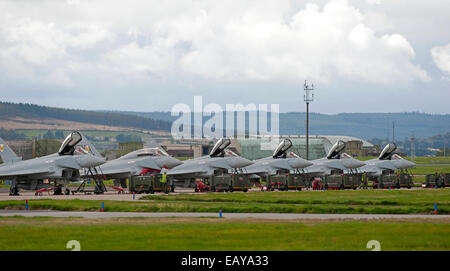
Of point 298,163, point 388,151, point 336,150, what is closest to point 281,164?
point 298,163

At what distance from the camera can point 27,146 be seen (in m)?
129

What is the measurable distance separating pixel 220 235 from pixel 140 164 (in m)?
44.2

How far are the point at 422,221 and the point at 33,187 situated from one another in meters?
43.8

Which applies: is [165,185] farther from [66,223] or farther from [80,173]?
[66,223]

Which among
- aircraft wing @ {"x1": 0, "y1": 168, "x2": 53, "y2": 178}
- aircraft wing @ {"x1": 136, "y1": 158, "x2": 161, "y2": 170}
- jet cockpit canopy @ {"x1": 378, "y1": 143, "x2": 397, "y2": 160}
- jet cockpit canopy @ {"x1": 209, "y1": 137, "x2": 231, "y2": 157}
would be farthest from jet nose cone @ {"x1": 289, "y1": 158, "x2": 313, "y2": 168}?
aircraft wing @ {"x1": 0, "y1": 168, "x2": 53, "y2": 178}

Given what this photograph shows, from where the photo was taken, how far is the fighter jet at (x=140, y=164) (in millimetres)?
70312

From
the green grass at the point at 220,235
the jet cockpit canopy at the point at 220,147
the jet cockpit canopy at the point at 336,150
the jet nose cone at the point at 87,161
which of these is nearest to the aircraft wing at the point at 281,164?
the jet cockpit canopy at the point at 220,147

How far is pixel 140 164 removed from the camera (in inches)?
2761

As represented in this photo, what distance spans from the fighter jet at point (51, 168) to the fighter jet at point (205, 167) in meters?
9.06

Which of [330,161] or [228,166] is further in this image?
[330,161]

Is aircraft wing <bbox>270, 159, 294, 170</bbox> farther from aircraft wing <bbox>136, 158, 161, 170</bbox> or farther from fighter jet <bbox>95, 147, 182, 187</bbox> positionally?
aircraft wing <bbox>136, 158, 161, 170</bbox>

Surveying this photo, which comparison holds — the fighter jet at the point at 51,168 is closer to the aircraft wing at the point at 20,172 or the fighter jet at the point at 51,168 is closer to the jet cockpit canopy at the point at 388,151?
the aircraft wing at the point at 20,172

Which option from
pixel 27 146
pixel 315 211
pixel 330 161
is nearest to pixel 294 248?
pixel 315 211

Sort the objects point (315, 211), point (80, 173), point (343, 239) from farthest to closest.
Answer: point (80, 173) → point (315, 211) → point (343, 239)
